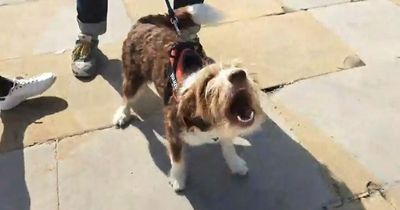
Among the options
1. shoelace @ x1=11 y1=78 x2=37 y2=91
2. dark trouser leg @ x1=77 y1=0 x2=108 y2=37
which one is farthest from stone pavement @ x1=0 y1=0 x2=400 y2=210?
dark trouser leg @ x1=77 y1=0 x2=108 y2=37

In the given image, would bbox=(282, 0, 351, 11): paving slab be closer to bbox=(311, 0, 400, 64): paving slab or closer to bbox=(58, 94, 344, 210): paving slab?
bbox=(311, 0, 400, 64): paving slab

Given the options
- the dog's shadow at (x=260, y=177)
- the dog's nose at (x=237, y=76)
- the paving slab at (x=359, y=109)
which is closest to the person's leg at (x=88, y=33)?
the dog's shadow at (x=260, y=177)

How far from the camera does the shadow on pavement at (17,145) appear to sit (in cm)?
292

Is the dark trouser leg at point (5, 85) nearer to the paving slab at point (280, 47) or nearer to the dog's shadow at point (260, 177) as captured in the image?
the dog's shadow at point (260, 177)

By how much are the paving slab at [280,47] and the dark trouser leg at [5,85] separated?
1509 millimetres

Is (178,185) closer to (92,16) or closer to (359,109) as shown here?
(359,109)

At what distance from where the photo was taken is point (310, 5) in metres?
4.58

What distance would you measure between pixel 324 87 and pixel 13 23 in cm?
275


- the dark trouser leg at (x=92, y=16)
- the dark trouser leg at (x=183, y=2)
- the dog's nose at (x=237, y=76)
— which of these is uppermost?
the dog's nose at (x=237, y=76)

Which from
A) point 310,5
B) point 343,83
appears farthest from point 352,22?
point 343,83

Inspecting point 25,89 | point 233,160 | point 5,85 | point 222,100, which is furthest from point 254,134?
point 5,85

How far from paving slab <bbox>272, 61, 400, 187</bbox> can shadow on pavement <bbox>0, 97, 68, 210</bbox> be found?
1643 mm

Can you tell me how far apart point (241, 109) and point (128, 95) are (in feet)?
4.02

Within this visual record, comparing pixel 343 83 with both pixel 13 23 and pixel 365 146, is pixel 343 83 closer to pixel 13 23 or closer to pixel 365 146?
pixel 365 146
